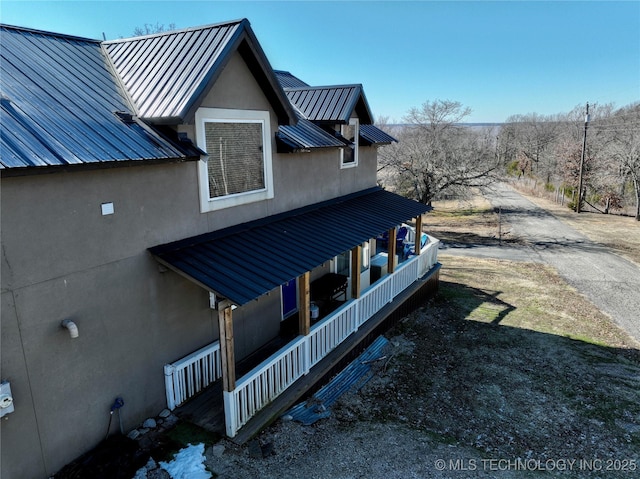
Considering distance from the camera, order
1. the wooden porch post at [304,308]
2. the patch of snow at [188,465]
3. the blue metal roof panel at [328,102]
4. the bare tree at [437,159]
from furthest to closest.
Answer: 1. the bare tree at [437,159]
2. the blue metal roof panel at [328,102]
3. the wooden porch post at [304,308]
4. the patch of snow at [188,465]

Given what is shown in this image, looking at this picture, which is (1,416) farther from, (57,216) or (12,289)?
(57,216)

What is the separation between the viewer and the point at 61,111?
21.1ft

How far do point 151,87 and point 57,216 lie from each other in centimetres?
330

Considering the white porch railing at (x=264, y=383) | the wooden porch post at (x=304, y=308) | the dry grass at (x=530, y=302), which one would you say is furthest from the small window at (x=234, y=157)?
the dry grass at (x=530, y=302)

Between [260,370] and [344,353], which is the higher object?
[260,370]

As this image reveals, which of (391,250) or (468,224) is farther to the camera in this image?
(468,224)

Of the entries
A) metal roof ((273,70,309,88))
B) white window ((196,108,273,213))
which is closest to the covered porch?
white window ((196,108,273,213))

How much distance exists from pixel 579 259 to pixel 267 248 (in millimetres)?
21789

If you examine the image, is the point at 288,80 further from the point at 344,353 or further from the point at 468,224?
the point at 468,224

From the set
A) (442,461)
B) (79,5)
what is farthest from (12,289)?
(79,5)

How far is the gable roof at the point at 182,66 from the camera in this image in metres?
7.30

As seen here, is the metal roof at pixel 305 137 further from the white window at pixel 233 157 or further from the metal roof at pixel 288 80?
the metal roof at pixel 288 80

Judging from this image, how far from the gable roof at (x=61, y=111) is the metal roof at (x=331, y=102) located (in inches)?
240

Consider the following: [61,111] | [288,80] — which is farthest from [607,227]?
[61,111]
